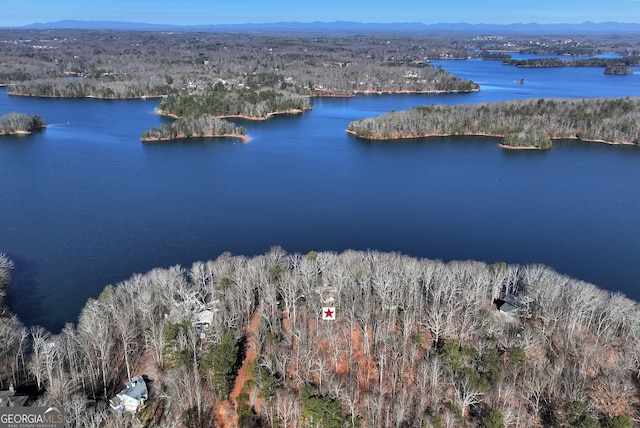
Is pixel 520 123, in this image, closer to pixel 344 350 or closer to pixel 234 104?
pixel 234 104

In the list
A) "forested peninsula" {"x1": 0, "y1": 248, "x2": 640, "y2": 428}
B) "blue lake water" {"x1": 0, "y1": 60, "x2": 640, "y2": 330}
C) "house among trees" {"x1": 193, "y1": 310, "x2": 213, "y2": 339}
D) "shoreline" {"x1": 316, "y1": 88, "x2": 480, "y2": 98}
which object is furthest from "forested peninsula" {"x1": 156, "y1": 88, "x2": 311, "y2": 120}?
"house among trees" {"x1": 193, "y1": 310, "x2": 213, "y2": 339}

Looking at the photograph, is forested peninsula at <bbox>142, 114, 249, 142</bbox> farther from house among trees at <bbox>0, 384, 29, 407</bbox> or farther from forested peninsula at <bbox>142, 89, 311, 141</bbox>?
house among trees at <bbox>0, 384, 29, 407</bbox>

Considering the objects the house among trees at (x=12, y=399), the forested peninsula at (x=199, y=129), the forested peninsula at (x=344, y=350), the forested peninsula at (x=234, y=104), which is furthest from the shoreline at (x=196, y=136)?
the house among trees at (x=12, y=399)

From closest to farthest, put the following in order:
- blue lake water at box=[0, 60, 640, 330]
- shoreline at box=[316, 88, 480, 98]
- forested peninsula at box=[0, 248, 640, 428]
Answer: forested peninsula at box=[0, 248, 640, 428] < blue lake water at box=[0, 60, 640, 330] < shoreline at box=[316, 88, 480, 98]

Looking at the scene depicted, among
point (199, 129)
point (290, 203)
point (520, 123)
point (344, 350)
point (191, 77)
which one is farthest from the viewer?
point (191, 77)

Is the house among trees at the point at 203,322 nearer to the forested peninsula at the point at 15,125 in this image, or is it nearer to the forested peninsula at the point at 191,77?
the forested peninsula at the point at 15,125

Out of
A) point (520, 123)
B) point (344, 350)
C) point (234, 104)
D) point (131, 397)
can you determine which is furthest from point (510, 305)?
point (234, 104)

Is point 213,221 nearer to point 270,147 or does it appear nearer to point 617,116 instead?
point 270,147
